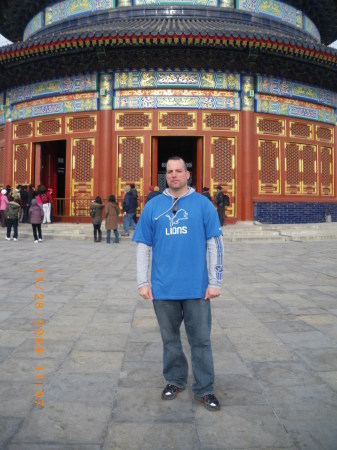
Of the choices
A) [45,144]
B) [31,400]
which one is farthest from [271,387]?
[45,144]

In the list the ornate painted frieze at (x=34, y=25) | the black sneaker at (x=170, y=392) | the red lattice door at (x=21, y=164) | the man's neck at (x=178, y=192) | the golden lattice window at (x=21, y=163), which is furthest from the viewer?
the ornate painted frieze at (x=34, y=25)

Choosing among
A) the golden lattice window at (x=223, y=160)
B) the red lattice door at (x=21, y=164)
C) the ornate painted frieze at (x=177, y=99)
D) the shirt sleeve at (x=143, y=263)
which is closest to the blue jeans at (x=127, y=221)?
the golden lattice window at (x=223, y=160)

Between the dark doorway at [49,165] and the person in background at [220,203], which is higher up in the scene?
the dark doorway at [49,165]

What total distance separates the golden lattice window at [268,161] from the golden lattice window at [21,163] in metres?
9.18

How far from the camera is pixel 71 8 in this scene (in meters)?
15.4

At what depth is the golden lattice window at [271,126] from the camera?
44.2ft

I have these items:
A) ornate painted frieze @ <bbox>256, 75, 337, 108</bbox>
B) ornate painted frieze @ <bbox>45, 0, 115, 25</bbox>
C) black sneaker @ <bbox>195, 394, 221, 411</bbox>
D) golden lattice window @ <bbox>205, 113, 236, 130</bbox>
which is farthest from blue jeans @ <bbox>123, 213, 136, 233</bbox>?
black sneaker @ <bbox>195, 394, 221, 411</bbox>

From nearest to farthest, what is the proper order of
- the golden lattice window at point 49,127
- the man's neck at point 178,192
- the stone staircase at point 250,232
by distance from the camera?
the man's neck at point 178,192 → the stone staircase at point 250,232 → the golden lattice window at point 49,127

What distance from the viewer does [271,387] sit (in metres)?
2.35

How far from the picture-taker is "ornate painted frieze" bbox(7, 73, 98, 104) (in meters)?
13.3

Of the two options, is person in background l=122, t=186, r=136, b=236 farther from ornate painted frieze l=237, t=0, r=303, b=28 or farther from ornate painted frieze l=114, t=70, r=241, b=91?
ornate painted frieze l=237, t=0, r=303, b=28

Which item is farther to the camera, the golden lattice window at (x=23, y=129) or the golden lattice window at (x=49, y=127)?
the golden lattice window at (x=23, y=129)

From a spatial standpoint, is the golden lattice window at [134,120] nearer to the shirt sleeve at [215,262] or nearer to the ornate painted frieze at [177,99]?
the ornate painted frieze at [177,99]

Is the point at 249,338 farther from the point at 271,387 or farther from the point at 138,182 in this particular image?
the point at 138,182
